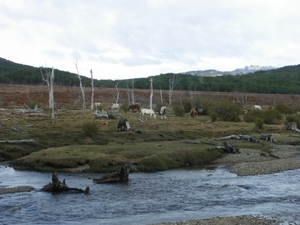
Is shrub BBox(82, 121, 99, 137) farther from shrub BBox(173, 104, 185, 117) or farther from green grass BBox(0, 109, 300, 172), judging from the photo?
shrub BBox(173, 104, 185, 117)

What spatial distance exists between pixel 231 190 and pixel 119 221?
790cm

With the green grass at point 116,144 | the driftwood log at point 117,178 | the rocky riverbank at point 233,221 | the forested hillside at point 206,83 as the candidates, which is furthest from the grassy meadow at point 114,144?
the forested hillside at point 206,83

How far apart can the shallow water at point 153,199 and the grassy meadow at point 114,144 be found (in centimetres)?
212

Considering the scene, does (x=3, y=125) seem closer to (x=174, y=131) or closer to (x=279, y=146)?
(x=174, y=131)

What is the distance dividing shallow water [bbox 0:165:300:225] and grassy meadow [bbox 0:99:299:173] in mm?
2122

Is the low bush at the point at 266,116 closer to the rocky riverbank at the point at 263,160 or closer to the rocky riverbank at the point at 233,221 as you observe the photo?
the rocky riverbank at the point at 263,160

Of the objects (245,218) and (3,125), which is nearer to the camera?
(245,218)

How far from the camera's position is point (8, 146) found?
1281 inches

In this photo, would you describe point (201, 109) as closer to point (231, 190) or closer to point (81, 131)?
point (81, 131)

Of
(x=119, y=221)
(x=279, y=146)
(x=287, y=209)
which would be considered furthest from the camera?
(x=279, y=146)

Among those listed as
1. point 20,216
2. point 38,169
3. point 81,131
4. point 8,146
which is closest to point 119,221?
point 20,216

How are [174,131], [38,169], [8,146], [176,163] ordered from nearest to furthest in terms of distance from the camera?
[38,169], [176,163], [8,146], [174,131]

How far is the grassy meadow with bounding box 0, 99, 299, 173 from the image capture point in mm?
28516

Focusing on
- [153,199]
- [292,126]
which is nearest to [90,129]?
[153,199]
